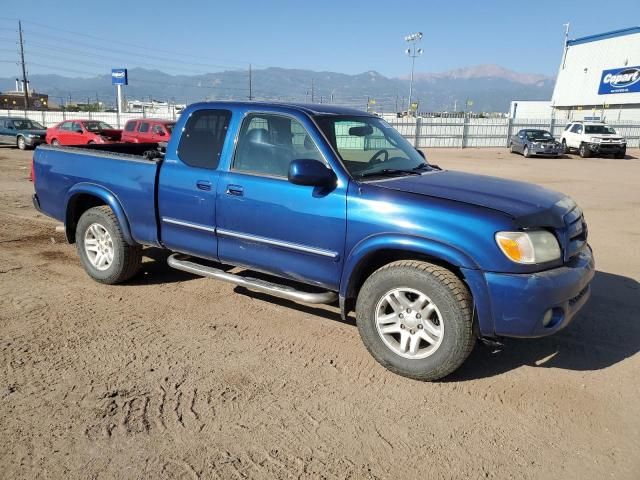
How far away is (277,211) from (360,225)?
714mm

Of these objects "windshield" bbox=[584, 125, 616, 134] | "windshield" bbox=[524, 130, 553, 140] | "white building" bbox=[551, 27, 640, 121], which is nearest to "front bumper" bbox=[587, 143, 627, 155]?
"windshield" bbox=[584, 125, 616, 134]

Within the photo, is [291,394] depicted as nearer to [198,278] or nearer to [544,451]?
[544,451]

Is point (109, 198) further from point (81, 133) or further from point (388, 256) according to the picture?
point (81, 133)

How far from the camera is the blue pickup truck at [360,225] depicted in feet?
10.8

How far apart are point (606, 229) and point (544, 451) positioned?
677cm

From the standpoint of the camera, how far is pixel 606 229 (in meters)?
8.50

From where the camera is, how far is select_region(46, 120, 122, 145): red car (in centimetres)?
1953

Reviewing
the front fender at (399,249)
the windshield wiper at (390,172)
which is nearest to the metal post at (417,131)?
the windshield wiper at (390,172)

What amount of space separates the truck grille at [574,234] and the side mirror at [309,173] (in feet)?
5.56

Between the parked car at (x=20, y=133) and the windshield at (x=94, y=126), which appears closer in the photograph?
the windshield at (x=94, y=126)

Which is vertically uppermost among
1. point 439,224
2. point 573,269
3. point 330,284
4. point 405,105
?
point 405,105

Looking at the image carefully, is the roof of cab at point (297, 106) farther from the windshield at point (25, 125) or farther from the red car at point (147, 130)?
the windshield at point (25, 125)

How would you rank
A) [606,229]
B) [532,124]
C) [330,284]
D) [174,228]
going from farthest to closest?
1. [532,124]
2. [606,229]
3. [174,228]
4. [330,284]

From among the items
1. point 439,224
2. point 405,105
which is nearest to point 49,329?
point 439,224
